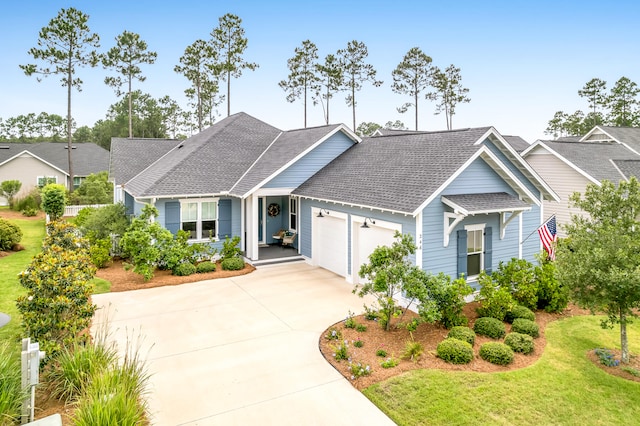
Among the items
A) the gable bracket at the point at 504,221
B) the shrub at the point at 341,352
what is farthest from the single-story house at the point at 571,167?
the shrub at the point at 341,352

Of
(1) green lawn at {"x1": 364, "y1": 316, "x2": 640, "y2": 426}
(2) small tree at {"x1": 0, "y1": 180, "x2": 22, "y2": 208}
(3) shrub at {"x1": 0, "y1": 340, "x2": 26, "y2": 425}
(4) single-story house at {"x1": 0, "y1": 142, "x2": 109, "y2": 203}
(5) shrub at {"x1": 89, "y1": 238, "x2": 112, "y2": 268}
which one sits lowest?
(1) green lawn at {"x1": 364, "y1": 316, "x2": 640, "y2": 426}

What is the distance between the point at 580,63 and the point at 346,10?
1599 centimetres

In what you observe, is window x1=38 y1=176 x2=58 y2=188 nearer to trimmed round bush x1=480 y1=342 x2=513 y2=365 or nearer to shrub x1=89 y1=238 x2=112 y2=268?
shrub x1=89 y1=238 x2=112 y2=268

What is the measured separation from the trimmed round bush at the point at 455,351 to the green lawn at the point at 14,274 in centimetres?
921

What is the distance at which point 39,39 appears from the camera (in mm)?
29797

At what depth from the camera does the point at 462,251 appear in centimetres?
1182

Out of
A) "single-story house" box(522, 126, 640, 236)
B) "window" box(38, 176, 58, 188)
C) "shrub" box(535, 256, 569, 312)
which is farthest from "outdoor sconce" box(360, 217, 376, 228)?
"window" box(38, 176, 58, 188)

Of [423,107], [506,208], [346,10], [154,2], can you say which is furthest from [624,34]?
[154,2]

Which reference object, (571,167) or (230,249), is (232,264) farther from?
(571,167)

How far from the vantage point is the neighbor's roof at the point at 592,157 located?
66.2 ft

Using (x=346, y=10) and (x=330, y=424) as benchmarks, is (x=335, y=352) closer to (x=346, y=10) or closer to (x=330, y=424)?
(x=330, y=424)

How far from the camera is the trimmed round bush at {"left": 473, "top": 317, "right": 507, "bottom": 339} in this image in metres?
9.09

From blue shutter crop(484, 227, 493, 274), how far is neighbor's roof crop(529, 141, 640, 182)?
1056 cm

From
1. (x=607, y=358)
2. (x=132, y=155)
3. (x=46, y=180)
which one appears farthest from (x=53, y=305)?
(x=46, y=180)
